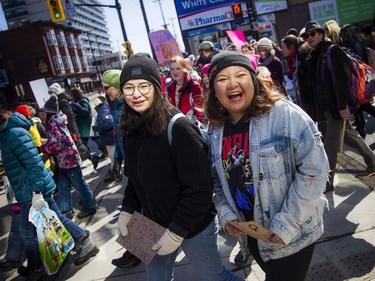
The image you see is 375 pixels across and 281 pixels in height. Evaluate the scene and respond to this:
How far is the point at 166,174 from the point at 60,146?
297cm

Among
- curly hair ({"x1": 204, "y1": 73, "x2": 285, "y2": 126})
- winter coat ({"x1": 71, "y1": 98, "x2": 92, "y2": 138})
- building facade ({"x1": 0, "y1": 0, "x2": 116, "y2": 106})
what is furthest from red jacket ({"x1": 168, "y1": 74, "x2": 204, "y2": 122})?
building facade ({"x1": 0, "y1": 0, "x2": 116, "y2": 106})

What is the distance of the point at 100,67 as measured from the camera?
297ft

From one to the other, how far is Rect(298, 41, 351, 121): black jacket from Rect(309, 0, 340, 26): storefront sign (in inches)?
1055

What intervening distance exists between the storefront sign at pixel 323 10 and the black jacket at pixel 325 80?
26.8 metres

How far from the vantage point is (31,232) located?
326 cm

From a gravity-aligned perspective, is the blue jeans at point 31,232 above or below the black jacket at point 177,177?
below

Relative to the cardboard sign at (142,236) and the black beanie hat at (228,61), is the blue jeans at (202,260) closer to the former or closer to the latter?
the cardboard sign at (142,236)

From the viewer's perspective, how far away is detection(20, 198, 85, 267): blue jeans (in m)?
3.24

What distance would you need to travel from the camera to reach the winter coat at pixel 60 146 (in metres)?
4.38

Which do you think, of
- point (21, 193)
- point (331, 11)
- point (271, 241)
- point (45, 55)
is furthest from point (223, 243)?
point (45, 55)

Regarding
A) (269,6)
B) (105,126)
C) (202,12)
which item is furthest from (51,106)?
(269,6)

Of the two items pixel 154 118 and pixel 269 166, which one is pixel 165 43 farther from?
pixel 269 166

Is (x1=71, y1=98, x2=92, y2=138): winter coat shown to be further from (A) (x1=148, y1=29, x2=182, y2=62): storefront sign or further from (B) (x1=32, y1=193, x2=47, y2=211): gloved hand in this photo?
(B) (x1=32, y1=193, x2=47, y2=211): gloved hand

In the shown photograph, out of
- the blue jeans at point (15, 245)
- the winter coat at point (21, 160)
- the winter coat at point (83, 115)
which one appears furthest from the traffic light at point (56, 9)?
the blue jeans at point (15, 245)
